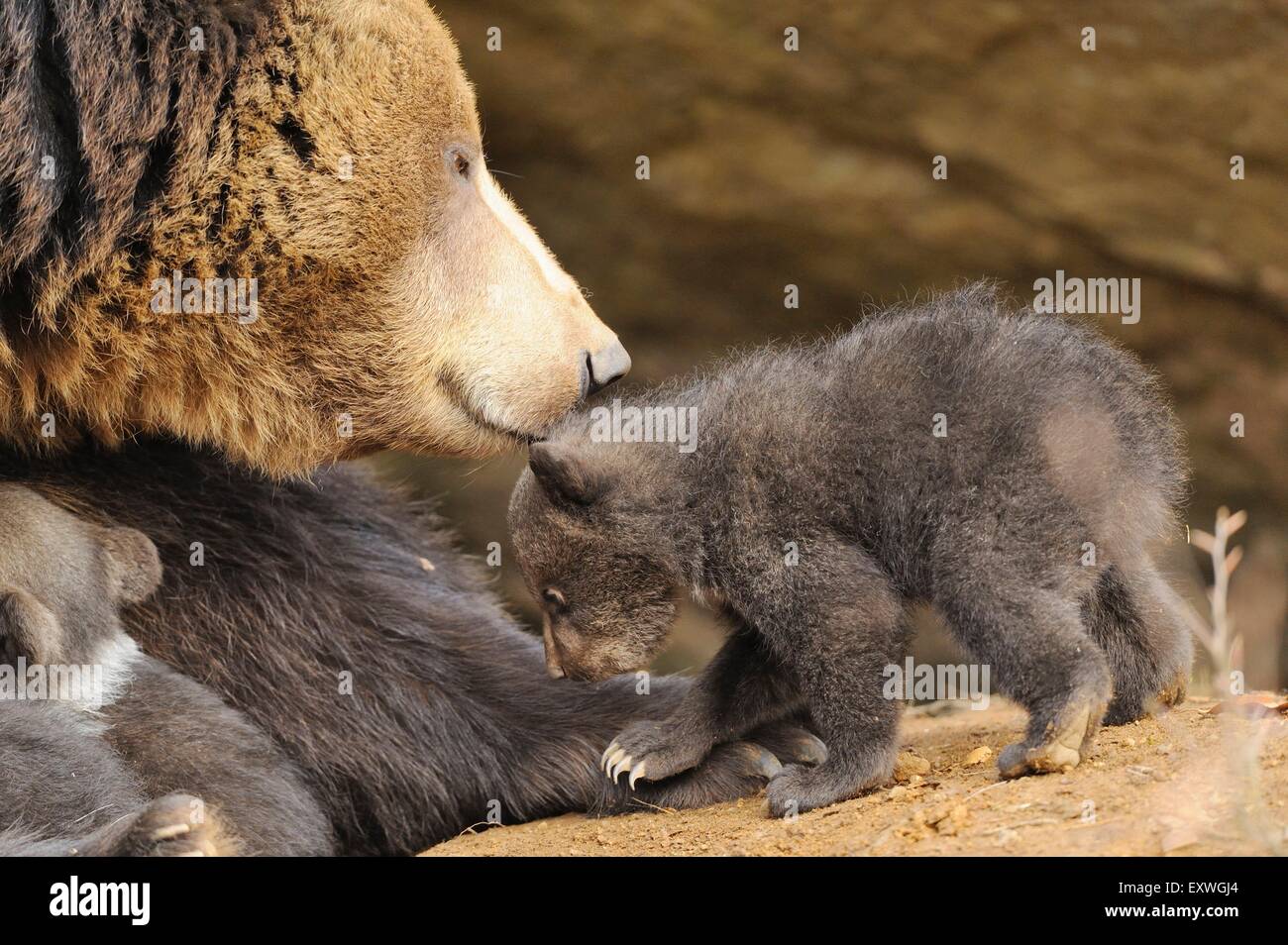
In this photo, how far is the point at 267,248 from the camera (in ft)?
13.3

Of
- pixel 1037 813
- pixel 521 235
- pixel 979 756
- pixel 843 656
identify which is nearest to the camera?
pixel 1037 813

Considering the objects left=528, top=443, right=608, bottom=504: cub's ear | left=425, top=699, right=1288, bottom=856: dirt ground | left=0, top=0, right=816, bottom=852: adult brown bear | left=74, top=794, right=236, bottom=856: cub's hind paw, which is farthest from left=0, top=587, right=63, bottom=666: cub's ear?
left=528, top=443, right=608, bottom=504: cub's ear

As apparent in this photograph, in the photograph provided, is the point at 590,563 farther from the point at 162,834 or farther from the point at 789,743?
the point at 162,834

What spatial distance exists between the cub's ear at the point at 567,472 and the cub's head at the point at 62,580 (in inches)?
45.5

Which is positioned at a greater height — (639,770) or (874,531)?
(874,531)

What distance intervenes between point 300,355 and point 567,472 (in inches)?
32.4

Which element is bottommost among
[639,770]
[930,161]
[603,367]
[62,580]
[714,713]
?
[639,770]

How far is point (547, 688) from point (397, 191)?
1649mm

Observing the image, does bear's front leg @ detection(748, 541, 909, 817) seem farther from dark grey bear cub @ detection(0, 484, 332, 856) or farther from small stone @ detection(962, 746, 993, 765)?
dark grey bear cub @ detection(0, 484, 332, 856)

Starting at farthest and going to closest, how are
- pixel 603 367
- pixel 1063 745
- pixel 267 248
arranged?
pixel 603 367 < pixel 267 248 < pixel 1063 745

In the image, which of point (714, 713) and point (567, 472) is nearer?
point (567, 472)

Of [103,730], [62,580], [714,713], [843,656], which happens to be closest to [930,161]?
[714,713]

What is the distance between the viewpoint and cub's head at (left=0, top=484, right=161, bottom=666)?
393cm

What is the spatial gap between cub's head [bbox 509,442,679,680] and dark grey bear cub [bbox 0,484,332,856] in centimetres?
88
